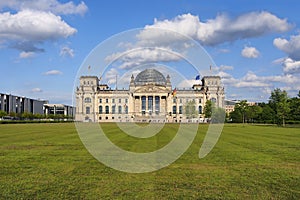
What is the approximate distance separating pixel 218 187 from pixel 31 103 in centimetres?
18373

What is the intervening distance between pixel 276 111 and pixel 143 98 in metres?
96.7

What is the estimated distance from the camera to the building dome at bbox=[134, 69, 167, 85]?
180000 millimetres

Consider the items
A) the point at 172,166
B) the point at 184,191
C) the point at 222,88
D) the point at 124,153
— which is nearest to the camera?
the point at 184,191

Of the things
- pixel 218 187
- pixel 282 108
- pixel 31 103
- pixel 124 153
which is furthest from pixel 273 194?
pixel 31 103

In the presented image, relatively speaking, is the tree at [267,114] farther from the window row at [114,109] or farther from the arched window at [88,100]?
the arched window at [88,100]

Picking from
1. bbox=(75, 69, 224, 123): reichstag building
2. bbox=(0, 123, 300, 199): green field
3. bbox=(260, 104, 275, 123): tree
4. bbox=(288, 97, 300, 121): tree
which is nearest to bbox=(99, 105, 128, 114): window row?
bbox=(75, 69, 224, 123): reichstag building

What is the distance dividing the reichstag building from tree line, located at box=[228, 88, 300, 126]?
160 feet

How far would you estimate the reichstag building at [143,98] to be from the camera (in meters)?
176

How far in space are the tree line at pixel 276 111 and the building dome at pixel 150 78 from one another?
194ft

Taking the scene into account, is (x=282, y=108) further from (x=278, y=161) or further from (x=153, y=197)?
(x=153, y=197)

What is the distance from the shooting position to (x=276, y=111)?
3546 inches

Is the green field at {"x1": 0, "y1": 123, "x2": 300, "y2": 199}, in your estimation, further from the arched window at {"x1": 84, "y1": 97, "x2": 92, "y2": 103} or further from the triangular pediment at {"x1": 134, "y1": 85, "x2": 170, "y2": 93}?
the arched window at {"x1": 84, "y1": 97, "x2": 92, "y2": 103}

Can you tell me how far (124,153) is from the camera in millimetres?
21500

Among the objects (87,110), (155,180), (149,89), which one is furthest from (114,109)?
(155,180)
